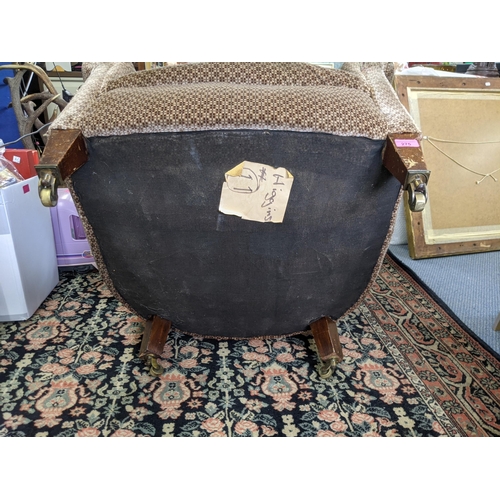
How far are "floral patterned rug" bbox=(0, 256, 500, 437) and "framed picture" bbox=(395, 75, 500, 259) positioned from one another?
576 mm

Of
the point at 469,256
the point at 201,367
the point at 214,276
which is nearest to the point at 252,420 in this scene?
the point at 201,367

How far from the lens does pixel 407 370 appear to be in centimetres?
121

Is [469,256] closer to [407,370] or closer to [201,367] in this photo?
[407,370]

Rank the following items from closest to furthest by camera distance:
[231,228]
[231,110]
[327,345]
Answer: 1. [231,110]
2. [231,228]
3. [327,345]

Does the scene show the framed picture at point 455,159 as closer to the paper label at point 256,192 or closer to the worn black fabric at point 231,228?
the worn black fabric at point 231,228

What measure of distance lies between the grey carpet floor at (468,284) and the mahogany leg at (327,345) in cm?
55

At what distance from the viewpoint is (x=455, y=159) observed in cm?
193

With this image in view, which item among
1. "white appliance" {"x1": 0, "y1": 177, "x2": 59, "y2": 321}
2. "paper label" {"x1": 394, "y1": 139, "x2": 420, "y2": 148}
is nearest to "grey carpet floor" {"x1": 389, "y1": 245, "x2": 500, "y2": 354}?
"paper label" {"x1": 394, "y1": 139, "x2": 420, "y2": 148}

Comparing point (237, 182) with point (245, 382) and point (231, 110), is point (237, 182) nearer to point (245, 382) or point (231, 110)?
point (231, 110)

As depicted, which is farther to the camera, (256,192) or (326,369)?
(326,369)

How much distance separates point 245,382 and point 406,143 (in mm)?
761

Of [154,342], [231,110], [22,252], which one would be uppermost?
[231,110]

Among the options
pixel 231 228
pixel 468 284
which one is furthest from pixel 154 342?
pixel 468 284

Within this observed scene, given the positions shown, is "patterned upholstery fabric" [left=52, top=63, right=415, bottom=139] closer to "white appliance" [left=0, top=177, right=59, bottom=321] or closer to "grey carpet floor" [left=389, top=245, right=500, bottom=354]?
"white appliance" [left=0, top=177, right=59, bottom=321]
